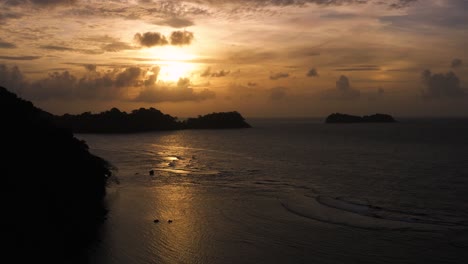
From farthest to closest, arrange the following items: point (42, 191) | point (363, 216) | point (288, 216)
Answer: point (288, 216) → point (363, 216) → point (42, 191)

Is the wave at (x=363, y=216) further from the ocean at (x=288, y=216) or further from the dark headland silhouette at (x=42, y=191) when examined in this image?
the dark headland silhouette at (x=42, y=191)

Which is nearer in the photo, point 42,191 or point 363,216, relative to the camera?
point 42,191

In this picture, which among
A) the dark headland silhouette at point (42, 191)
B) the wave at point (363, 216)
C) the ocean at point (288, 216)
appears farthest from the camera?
the wave at point (363, 216)

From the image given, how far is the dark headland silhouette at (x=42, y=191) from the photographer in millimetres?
26906

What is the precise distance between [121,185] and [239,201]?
1823cm

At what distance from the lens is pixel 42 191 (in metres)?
31.5

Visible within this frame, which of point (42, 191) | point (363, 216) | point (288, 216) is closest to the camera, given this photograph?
point (42, 191)

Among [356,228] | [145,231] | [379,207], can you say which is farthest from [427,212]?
[145,231]

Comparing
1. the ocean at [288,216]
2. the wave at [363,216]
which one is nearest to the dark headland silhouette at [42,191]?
the ocean at [288,216]

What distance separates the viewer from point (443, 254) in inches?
1069

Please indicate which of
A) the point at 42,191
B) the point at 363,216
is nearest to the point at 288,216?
the point at 363,216

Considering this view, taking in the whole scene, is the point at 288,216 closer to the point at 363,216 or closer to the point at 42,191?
the point at 363,216

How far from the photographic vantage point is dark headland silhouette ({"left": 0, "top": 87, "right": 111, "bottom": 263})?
26.9 meters

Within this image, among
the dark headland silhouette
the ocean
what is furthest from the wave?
the dark headland silhouette
